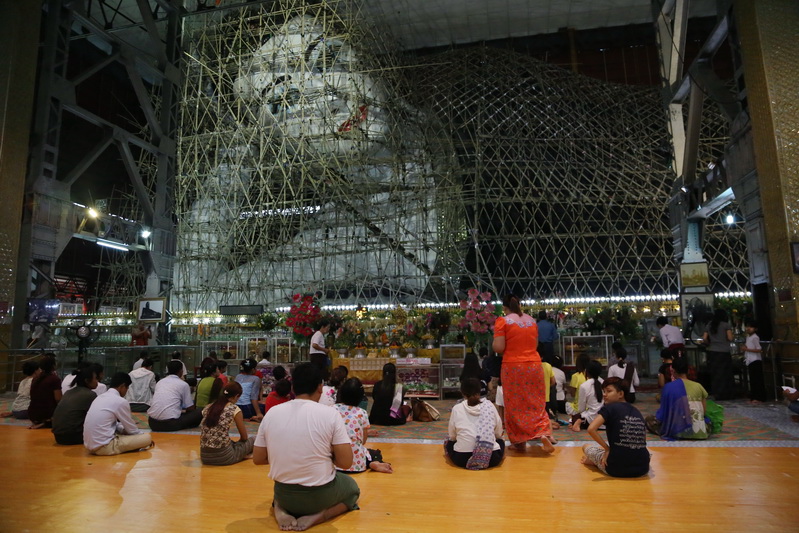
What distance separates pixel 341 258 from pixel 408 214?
7.39 ft

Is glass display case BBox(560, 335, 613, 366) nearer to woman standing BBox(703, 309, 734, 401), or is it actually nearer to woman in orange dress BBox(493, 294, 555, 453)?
woman standing BBox(703, 309, 734, 401)

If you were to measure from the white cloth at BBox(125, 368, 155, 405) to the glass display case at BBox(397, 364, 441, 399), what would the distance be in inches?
138

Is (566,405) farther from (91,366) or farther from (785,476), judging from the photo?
(91,366)

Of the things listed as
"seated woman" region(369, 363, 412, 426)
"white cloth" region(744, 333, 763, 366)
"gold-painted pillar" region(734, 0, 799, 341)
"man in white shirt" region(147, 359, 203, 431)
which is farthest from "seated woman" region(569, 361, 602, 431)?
"man in white shirt" region(147, 359, 203, 431)

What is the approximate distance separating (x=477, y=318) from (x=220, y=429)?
4833 millimetres

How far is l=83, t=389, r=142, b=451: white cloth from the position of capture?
470 centimetres

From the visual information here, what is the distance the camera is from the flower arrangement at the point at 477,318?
8391 millimetres

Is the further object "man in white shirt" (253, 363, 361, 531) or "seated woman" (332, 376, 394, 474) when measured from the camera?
"seated woman" (332, 376, 394, 474)

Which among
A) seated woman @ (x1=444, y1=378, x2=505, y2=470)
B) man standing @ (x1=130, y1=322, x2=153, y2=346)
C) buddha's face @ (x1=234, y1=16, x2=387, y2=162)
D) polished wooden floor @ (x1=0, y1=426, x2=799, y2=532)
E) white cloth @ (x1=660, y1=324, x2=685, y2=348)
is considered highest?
buddha's face @ (x1=234, y1=16, x2=387, y2=162)

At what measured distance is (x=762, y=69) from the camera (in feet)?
25.3

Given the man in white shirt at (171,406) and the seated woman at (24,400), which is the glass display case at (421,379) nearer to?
the man in white shirt at (171,406)

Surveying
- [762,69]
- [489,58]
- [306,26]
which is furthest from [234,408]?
[489,58]

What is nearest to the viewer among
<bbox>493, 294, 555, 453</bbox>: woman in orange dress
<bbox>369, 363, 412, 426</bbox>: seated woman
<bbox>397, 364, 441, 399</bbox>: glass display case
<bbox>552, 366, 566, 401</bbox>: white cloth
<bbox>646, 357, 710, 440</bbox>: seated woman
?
<bbox>493, 294, 555, 453</bbox>: woman in orange dress

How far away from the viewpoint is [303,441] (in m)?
2.88
